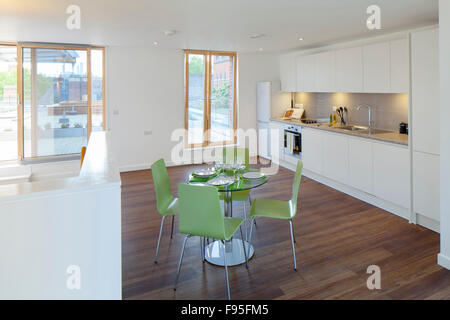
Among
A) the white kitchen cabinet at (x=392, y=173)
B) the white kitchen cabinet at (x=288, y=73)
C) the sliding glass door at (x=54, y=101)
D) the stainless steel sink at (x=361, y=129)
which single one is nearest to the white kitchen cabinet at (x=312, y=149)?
the stainless steel sink at (x=361, y=129)

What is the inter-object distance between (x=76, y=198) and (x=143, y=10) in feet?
8.67

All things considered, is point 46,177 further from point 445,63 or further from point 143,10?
point 445,63

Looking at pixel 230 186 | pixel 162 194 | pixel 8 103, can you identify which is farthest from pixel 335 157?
pixel 8 103

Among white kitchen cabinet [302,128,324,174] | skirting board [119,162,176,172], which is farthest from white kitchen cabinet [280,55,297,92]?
skirting board [119,162,176,172]

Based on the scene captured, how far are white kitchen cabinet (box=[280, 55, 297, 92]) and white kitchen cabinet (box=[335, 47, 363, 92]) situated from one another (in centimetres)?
145

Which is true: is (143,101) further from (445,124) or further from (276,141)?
(445,124)

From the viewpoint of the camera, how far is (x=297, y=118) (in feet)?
24.4

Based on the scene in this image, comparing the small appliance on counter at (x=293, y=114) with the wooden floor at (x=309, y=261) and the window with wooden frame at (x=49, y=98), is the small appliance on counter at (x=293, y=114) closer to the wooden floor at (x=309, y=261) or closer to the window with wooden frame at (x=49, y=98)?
the wooden floor at (x=309, y=261)

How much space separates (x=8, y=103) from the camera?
608 cm

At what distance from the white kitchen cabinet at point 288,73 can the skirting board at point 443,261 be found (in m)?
4.79

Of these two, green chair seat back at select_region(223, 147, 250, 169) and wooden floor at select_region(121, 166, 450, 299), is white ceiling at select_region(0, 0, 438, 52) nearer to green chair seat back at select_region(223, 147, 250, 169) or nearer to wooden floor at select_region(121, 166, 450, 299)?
green chair seat back at select_region(223, 147, 250, 169)

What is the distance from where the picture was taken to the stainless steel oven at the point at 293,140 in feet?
21.5

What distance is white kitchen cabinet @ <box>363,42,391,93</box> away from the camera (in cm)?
469
